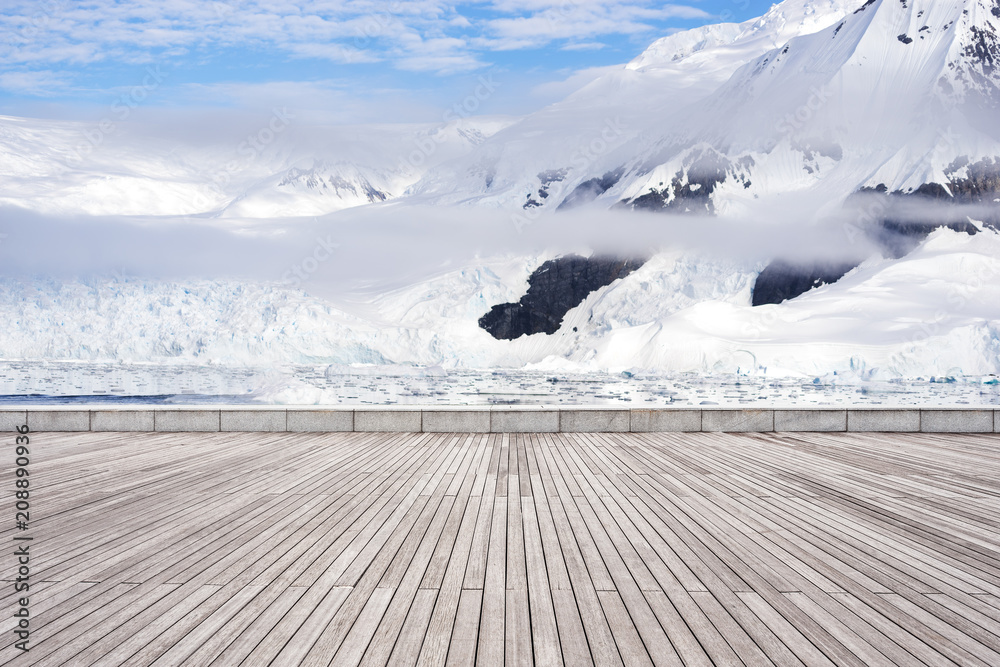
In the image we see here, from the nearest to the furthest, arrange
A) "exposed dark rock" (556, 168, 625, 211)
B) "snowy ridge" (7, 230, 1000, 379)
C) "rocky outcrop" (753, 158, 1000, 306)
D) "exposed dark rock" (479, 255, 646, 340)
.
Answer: "snowy ridge" (7, 230, 1000, 379) → "rocky outcrop" (753, 158, 1000, 306) → "exposed dark rock" (479, 255, 646, 340) → "exposed dark rock" (556, 168, 625, 211)

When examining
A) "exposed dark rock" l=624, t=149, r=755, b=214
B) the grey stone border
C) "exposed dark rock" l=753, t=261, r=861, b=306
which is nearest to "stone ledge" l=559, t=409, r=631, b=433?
the grey stone border

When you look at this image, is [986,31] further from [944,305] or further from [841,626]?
[841,626]

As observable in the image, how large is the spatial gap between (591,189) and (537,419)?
153m

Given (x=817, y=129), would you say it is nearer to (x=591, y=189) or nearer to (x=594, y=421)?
(x=591, y=189)

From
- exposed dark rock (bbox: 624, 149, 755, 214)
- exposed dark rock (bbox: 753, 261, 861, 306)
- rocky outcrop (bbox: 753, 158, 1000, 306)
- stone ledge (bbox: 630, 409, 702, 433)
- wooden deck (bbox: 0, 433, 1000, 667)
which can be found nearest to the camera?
wooden deck (bbox: 0, 433, 1000, 667)

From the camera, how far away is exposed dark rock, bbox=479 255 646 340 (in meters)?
132

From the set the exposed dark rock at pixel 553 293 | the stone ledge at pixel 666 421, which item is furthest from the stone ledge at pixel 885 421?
the exposed dark rock at pixel 553 293

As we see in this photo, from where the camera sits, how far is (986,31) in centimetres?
11544

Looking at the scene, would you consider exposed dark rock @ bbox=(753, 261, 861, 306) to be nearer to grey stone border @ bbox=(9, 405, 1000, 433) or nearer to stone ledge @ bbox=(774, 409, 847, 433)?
grey stone border @ bbox=(9, 405, 1000, 433)

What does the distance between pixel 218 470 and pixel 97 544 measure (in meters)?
2.33

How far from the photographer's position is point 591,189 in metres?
157
